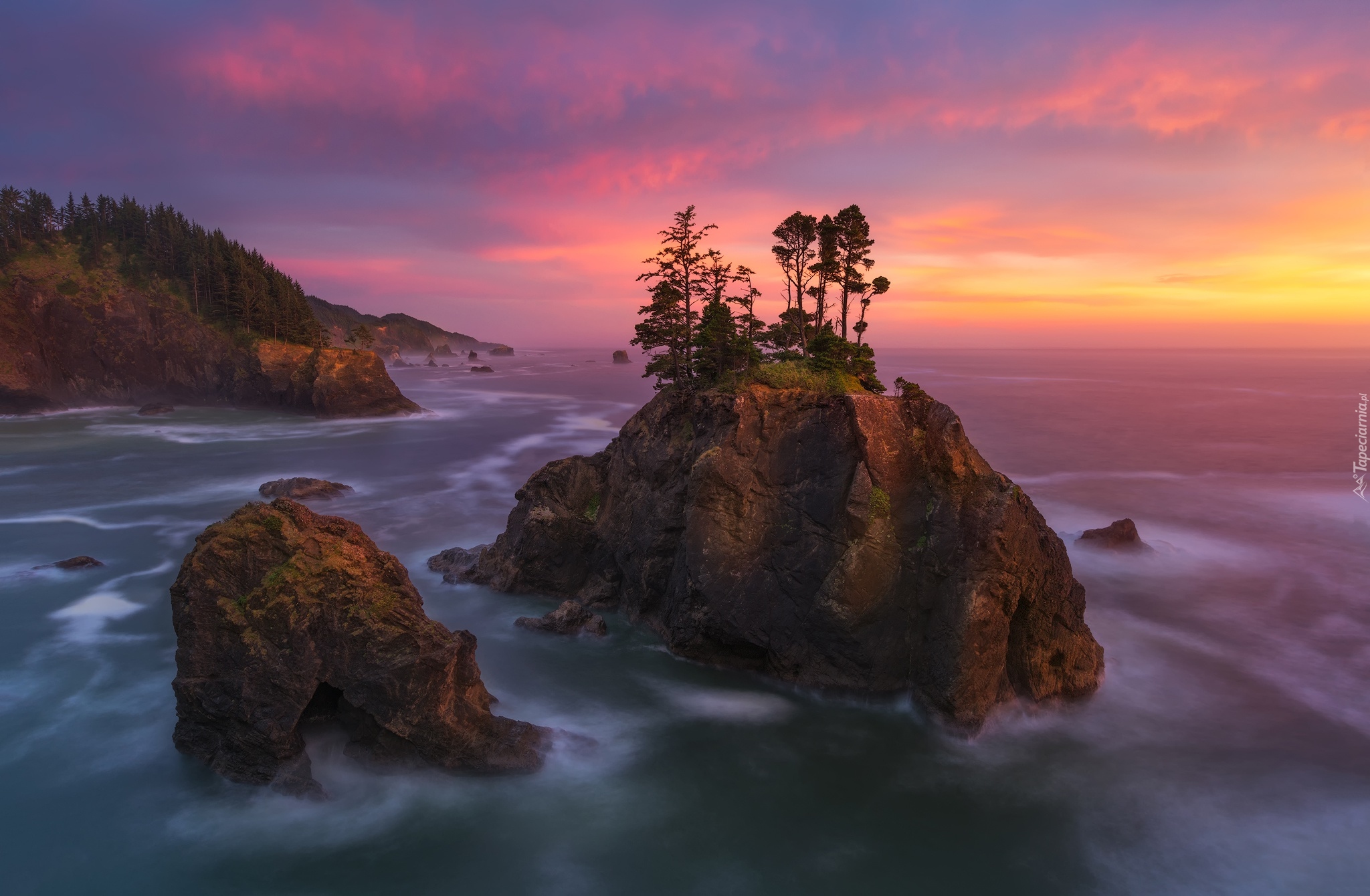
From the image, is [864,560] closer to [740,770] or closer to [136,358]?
[740,770]

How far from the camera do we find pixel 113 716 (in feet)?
60.3

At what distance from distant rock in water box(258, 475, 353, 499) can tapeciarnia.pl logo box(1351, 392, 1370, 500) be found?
64.5 m

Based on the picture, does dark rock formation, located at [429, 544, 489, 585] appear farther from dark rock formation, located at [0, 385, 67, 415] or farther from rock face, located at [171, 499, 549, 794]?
dark rock formation, located at [0, 385, 67, 415]

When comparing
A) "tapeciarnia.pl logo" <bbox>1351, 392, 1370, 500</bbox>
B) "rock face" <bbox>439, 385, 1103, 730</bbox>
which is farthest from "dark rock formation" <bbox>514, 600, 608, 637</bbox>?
"tapeciarnia.pl logo" <bbox>1351, 392, 1370, 500</bbox>

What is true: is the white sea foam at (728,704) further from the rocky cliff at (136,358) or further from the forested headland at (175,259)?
the forested headland at (175,259)

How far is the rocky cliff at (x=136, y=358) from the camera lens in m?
72.4

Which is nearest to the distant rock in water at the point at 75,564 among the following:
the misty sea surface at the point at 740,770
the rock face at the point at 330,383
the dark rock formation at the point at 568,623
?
the misty sea surface at the point at 740,770

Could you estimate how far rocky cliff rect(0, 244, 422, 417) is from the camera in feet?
238

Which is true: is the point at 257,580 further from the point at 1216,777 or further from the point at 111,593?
the point at 1216,777

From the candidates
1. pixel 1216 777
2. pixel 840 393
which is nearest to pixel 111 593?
pixel 840 393

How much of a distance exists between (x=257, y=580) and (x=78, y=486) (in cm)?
4353

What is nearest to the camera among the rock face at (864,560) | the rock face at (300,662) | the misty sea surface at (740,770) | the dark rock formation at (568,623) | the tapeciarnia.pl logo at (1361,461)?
the misty sea surface at (740,770)

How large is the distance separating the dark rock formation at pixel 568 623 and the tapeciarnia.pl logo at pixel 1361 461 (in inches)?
1931

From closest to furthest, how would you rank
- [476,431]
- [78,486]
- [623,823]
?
1. [623,823]
2. [78,486]
3. [476,431]
